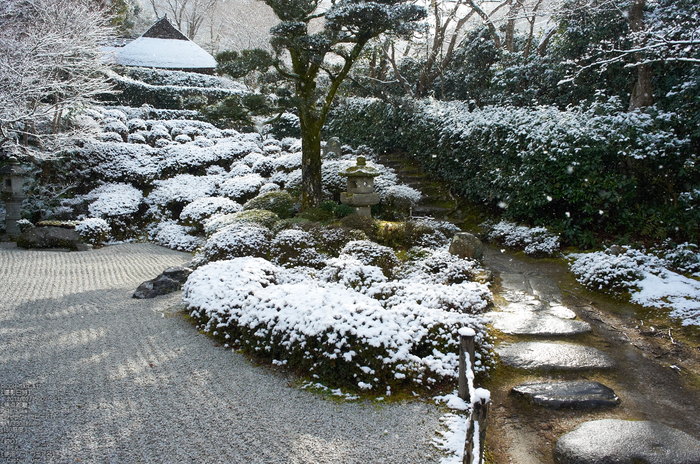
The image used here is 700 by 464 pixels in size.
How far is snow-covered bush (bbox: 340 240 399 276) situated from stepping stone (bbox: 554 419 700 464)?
3.67 metres

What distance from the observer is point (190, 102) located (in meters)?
9.79

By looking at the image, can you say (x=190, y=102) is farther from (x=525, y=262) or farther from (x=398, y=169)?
(x=525, y=262)

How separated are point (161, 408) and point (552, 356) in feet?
11.7

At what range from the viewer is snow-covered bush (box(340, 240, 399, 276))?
20.8 feet

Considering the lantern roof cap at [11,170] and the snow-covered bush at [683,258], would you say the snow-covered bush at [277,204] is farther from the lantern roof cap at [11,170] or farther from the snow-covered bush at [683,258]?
the snow-covered bush at [683,258]

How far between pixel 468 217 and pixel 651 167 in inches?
148

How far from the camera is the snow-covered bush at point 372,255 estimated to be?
634cm

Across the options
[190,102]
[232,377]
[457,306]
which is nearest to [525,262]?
[457,306]

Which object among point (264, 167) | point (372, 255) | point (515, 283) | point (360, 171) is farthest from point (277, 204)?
point (515, 283)

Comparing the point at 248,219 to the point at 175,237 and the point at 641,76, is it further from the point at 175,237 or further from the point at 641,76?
the point at 641,76

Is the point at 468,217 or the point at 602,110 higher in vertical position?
the point at 602,110

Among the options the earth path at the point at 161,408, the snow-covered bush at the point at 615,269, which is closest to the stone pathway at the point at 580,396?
the snow-covered bush at the point at 615,269


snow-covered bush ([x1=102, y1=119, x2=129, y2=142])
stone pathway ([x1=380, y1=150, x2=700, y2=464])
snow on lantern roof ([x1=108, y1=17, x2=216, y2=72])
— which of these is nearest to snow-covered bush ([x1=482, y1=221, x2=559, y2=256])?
stone pathway ([x1=380, y1=150, x2=700, y2=464])

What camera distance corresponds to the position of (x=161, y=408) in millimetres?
3174
